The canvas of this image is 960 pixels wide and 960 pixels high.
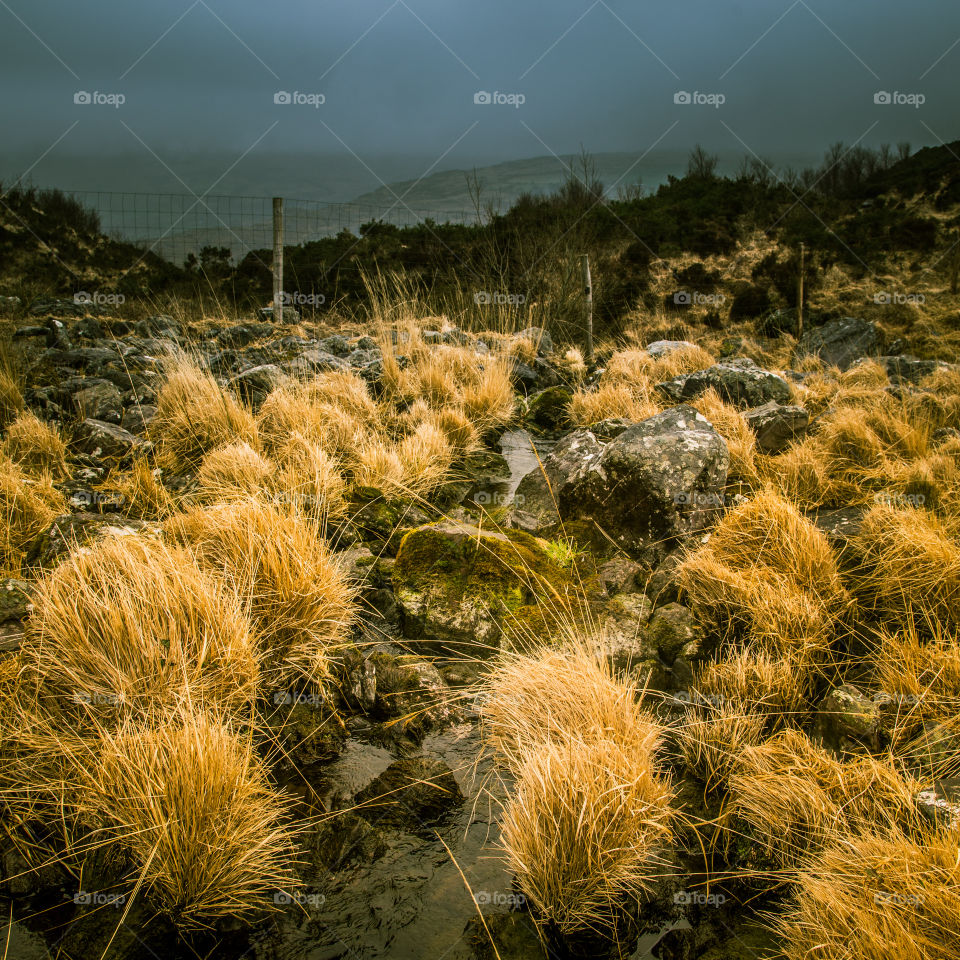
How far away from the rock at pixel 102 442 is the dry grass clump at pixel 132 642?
9.37ft

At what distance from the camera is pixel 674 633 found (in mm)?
3221

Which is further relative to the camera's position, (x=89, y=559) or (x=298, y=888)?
(x=89, y=559)

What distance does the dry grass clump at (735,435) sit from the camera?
5.08 meters

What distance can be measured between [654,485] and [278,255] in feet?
29.2

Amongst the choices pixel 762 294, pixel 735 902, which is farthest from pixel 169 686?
pixel 762 294

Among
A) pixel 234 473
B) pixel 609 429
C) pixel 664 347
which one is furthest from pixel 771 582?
pixel 664 347

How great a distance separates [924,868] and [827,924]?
315 millimetres

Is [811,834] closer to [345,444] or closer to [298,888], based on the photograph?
[298,888]

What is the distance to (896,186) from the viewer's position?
67.6 ft

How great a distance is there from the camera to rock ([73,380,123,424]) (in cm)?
584

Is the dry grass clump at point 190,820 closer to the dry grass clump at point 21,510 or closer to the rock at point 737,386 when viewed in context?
the dry grass clump at point 21,510

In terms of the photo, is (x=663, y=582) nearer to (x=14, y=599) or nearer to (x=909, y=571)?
(x=909, y=571)

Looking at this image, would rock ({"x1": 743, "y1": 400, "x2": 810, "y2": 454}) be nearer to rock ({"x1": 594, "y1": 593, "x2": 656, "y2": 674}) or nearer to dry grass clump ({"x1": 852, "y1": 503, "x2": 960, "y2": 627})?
dry grass clump ({"x1": 852, "y1": 503, "x2": 960, "y2": 627})

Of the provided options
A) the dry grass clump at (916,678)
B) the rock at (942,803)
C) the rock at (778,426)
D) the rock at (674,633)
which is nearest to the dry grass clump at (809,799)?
the rock at (942,803)
